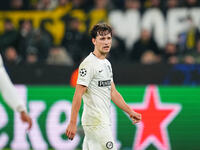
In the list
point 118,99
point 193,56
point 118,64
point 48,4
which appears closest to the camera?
point 118,99

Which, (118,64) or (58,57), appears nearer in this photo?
(118,64)

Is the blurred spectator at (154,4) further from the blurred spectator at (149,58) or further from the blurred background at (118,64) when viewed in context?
the blurred spectator at (149,58)

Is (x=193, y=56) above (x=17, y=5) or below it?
below

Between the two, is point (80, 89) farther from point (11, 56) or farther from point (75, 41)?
point (75, 41)

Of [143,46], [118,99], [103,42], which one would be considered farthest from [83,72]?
[143,46]

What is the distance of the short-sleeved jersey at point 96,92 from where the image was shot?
7.51 m

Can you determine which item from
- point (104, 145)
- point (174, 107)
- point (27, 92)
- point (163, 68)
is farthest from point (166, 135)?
point (104, 145)

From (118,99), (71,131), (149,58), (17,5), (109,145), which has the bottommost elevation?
(149,58)

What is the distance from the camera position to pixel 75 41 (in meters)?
14.4

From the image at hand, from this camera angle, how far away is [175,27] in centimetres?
1451

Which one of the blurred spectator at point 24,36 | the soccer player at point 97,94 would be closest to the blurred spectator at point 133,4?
the blurred spectator at point 24,36

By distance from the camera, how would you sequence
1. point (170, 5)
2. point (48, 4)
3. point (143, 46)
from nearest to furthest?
point (143, 46)
point (170, 5)
point (48, 4)

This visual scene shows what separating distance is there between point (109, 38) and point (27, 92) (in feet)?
18.0

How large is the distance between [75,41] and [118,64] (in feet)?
5.80
